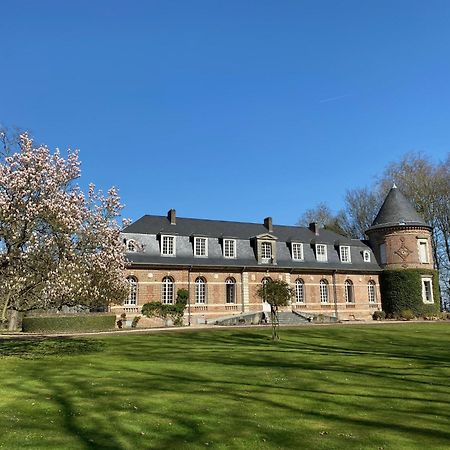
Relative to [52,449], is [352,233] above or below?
above

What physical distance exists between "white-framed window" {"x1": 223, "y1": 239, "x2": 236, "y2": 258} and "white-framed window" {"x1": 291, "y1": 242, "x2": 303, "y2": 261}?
18.3 ft

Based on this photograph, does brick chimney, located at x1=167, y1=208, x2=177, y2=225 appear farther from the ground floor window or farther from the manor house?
the ground floor window

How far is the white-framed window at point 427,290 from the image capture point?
39.0 m

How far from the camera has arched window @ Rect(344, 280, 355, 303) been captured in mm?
39344

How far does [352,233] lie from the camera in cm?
5722

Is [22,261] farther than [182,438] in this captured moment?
Yes

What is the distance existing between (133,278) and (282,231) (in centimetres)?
1469

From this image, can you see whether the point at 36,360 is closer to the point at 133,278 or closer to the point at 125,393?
the point at 125,393

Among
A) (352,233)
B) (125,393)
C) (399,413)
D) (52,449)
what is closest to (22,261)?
(125,393)

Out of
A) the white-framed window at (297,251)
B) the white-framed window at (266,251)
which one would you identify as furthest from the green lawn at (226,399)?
the white-framed window at (297,251)

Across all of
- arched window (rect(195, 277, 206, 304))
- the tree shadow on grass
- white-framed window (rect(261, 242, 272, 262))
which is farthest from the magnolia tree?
white-framed window (rect(261, 242, 272, 262))

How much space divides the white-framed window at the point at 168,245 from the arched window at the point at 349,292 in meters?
16.1

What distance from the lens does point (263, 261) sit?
36438 millimetres

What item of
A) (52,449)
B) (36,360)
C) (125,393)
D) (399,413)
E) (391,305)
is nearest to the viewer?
(52,449)
